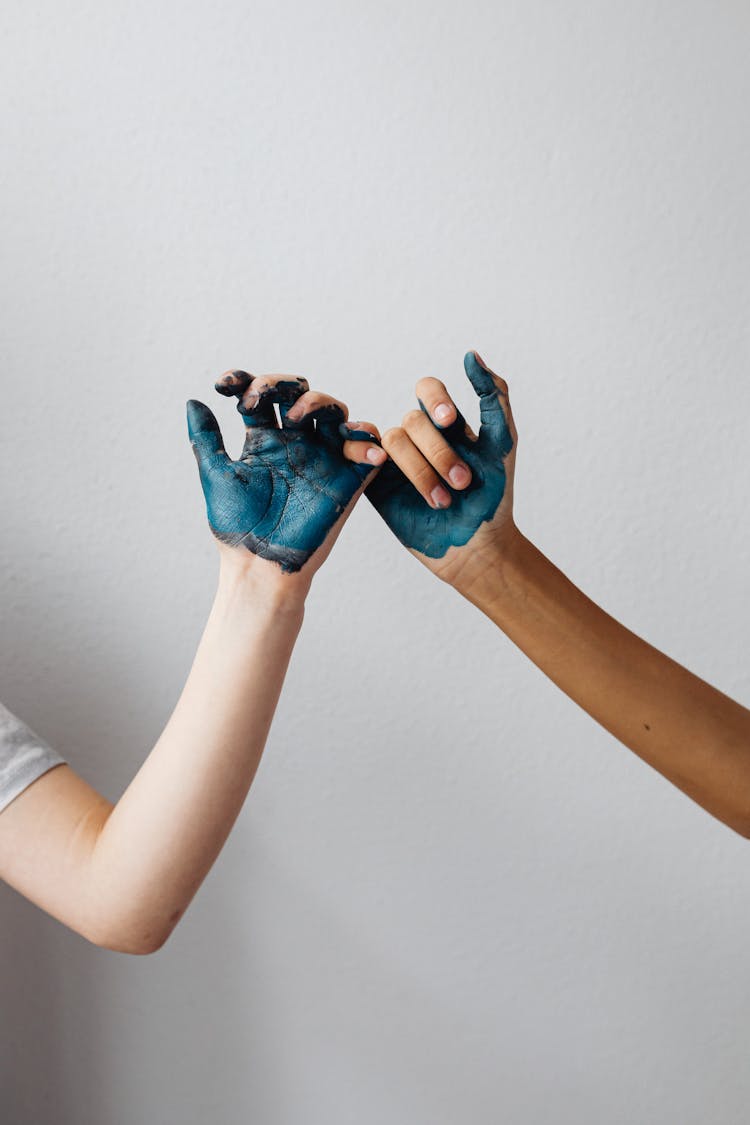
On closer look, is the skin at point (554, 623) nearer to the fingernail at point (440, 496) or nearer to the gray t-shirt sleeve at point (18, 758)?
the fingernail at point (440, 496)

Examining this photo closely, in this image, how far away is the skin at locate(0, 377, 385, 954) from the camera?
0.82 meters

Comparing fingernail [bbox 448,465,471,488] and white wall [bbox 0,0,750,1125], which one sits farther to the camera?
white wall [bbox 0,0,750,1125]

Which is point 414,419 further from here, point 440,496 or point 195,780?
point 195,780

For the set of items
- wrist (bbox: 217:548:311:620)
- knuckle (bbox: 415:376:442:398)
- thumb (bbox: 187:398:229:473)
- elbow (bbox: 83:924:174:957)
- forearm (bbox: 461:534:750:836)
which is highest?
knuckle (bbox: 415:376:442:398)

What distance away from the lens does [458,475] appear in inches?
33.4

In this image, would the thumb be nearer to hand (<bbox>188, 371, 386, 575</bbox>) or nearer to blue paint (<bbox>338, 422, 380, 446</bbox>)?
hand (<bbox>188, 371, 386, 575</bbox>)

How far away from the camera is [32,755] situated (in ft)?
2.98

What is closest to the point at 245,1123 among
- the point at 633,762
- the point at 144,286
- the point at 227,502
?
the point at 633,762

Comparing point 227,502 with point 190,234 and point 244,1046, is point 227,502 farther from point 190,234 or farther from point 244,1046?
point 244,1046

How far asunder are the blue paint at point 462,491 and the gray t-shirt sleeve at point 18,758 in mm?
383

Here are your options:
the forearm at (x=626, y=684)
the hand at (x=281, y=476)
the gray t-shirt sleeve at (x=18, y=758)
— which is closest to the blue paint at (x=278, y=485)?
the hand at (x=281, y=476)

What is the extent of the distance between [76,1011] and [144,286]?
3.06ft

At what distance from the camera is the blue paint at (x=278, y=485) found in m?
0.85

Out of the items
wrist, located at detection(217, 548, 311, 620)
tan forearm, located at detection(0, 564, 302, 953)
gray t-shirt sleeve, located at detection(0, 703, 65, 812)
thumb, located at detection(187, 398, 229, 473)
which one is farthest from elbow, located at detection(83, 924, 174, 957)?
thumb, located at detection(187, 398, 229, 473)
